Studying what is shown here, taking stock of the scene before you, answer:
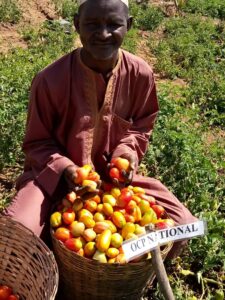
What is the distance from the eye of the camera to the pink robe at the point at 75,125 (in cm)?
288

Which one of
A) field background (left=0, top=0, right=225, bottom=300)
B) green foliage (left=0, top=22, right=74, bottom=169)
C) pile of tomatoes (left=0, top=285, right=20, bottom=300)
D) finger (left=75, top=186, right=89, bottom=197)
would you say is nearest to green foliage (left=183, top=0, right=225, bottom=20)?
field background (left=0, top=0, right=225, bottom=300)

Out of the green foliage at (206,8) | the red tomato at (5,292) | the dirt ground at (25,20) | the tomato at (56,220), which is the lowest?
the green foliage at (206,8)

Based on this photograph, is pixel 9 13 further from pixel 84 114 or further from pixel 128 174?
pixel 128 174

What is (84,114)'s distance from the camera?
2.95m

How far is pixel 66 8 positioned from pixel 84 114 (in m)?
6.01

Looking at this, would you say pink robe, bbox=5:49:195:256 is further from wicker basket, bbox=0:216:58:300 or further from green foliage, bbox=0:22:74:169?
green foliage, bbox=0:22:74:169

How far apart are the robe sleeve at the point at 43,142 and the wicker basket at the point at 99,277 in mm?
425

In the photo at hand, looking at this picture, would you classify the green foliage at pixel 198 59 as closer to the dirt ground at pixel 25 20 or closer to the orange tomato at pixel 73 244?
the dirt ground at pixel 25 20

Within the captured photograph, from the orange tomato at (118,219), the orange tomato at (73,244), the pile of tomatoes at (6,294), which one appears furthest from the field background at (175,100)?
the pile of tomatoes at (6,294)

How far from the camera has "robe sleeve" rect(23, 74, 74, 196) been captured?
9.43ft

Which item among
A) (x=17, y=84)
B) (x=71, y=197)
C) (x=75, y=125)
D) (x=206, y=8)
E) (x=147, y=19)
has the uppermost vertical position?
(x=75, y=125)

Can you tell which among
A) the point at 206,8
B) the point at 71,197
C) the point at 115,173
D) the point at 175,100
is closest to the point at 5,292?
the point at 71,197

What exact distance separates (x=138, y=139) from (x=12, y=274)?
1.23 m

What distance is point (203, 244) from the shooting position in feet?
10.8
